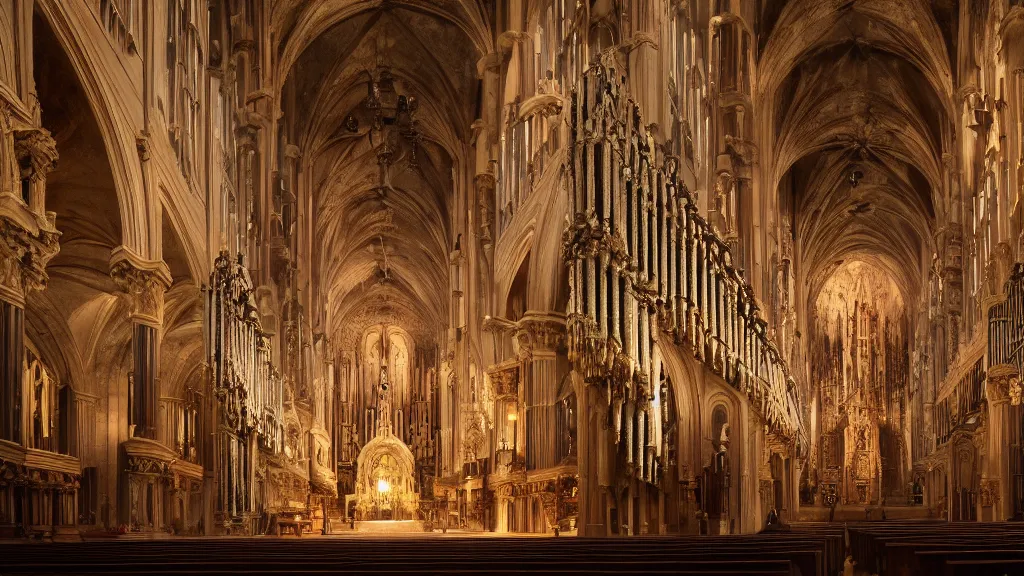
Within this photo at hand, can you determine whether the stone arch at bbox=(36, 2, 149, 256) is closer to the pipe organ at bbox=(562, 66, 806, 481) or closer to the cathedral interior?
the cathedral interior

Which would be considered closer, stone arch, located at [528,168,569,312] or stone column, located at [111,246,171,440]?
stone column, located at [111,246,171,440]

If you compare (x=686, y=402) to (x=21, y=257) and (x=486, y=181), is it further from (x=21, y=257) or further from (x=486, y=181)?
(x=486, y=181)

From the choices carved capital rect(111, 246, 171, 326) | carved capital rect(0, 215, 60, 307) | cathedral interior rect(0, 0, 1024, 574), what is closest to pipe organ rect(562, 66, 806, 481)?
cathedral interior rect(0, 0, 1024, 574)

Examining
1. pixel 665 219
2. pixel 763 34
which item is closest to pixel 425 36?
pixel 763 34

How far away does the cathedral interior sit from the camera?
1647 centimetres

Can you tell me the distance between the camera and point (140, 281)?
18.3 m

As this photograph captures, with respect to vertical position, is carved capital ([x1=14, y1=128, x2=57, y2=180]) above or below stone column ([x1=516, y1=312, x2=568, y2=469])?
above

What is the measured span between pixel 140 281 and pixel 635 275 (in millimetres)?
7404

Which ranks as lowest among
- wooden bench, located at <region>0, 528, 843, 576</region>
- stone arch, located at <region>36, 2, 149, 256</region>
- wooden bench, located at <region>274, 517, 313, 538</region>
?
wooden bench, located at <region>274, 517, 313, 538</region>

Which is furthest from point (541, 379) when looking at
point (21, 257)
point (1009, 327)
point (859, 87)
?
point (859, 87)

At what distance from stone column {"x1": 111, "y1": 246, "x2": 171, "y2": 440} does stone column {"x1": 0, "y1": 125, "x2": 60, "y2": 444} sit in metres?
5.25

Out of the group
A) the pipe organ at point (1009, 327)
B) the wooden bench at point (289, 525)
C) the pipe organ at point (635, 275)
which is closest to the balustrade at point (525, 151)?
the pipe organ at point (635, 275)

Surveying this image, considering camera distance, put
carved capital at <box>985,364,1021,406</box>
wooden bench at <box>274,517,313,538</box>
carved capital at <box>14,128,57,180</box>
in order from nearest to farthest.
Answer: carved capital at <box>14,128,57,180</box>
carved capital at <box>985,364,1021,406</box>
wooden bench at <box>274,517,313,538</box>

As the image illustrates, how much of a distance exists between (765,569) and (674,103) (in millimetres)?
19595
